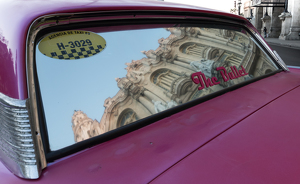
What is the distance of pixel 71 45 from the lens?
3.39 feet

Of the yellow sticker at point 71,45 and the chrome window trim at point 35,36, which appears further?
the yellow sticker at point 71,45

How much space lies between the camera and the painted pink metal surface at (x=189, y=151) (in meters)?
0.76

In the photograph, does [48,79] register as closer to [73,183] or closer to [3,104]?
[3,104]

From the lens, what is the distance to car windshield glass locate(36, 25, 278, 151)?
94 cm

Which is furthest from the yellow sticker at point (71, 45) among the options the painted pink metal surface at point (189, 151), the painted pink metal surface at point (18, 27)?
the painted pink metal surface at point (189, 151)

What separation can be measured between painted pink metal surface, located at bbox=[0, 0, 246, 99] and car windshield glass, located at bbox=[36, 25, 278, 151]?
0.35 feet

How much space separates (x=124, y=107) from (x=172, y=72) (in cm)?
45

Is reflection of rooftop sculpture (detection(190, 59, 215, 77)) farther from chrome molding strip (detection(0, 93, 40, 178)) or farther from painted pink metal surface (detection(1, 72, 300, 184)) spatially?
chrome molding strip (detection(0, 93, 40, 178))

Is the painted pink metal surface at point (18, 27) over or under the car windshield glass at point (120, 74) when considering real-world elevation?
over

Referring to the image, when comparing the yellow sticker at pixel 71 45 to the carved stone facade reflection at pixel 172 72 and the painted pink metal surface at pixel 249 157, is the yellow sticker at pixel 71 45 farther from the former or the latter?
the painted pink metal surface at pixel 249 157

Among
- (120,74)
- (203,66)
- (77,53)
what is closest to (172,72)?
(203,66)

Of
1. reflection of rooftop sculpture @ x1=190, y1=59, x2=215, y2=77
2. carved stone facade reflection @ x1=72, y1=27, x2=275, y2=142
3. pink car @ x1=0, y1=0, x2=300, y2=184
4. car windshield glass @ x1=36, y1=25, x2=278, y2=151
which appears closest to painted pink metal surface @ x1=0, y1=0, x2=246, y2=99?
pink car @ x1=0, y1=0, x2=300, y2=184

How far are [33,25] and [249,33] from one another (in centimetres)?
184

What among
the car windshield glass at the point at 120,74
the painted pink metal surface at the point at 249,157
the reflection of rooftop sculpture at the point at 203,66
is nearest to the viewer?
the painted pink metal surface at the point at 249,157
